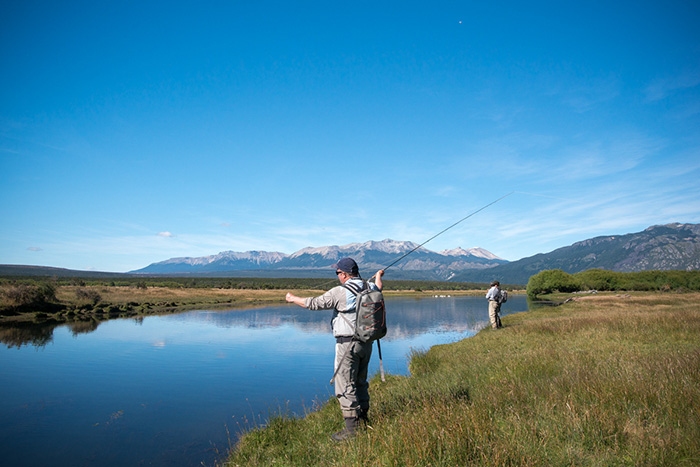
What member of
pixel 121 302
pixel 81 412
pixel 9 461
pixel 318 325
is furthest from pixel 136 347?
pixel 121 302

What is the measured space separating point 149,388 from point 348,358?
35.3 feet

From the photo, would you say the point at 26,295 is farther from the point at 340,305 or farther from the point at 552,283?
the point at 552,283

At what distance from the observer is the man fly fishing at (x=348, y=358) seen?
208 inches

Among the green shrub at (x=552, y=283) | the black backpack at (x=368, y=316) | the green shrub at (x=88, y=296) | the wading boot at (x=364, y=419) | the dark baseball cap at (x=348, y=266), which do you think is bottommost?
the green shrub at (x=552, y=283)

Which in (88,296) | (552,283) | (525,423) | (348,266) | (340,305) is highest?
(348,266)

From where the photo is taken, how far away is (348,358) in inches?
208

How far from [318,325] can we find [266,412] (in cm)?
2314

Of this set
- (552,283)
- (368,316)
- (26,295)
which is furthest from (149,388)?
(552,283)

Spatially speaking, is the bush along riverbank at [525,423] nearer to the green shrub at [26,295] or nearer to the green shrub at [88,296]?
the green shrub at [26,295]

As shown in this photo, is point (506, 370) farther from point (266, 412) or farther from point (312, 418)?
point (266, 412)

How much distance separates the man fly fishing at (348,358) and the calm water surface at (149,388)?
3659mm

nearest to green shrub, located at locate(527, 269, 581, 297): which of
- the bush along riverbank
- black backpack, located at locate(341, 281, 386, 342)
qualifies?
the bush along riverbank

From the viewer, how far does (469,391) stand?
271 inches

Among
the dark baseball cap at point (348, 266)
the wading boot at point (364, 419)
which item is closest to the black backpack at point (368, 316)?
the dark baseball cap at point (348, 266)
